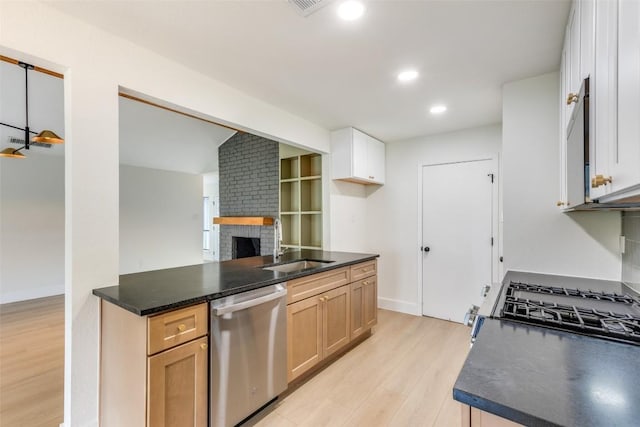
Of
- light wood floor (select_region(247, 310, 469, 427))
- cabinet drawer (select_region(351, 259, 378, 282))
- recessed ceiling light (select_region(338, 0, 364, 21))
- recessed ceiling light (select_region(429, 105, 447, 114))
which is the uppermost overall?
recessed ceiling light (select_region(338, 0, 364, 21))

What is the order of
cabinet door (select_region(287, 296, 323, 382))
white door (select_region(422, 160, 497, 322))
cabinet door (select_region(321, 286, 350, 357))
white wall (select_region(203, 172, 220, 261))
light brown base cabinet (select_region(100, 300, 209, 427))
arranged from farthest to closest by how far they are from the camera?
white wall (select_region(203, 172, 220, 261))
white door (select_region(422, 160, 497, 322))
cabinet door (select_region(321, 286, 350, 357))
cabinet door (select_region(287, 296, 323, 382))
light brown base cabinet (select_region(100, 300, 209, 427))

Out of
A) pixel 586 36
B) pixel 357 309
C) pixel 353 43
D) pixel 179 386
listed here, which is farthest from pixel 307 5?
pixel 357 309

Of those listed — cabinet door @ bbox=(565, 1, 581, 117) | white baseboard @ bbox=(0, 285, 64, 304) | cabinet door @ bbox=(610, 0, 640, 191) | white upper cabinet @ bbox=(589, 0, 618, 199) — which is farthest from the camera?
white baseboard @ bbox=(0, 285, 64, 304)

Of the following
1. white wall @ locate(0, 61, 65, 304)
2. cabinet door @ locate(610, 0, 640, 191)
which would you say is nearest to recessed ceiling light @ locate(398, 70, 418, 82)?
cabinet door @ locate(610, 0, 640, 191)

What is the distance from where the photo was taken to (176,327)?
4.97 feet

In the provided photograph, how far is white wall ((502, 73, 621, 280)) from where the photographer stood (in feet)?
6.62

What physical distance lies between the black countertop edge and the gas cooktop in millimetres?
667

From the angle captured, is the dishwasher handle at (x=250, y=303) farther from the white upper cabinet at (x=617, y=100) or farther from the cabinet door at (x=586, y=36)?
the cabinet door at (x=586, y=36)

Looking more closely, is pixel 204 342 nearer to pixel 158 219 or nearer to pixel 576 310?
pixel 576 310

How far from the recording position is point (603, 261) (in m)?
2.00

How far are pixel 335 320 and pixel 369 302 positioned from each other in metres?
0.68

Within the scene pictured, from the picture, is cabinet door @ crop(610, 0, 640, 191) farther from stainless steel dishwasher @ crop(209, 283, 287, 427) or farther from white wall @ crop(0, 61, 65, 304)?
white wall @ crop(0, 61, 65, 304)

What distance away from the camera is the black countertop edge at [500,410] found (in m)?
0.64

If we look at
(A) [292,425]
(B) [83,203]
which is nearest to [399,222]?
(A) [292,425]
